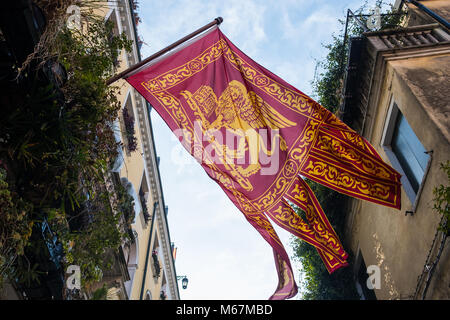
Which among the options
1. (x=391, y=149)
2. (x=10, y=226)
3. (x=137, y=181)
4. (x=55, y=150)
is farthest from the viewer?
(x=137, y=181)

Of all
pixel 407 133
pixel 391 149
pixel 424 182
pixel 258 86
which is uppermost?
pixel 258 86

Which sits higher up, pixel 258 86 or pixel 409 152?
pixel 258 86

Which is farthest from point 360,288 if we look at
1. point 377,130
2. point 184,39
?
point 184,39

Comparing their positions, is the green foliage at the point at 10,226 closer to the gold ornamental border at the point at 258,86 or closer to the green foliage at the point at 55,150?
the green foliage at the point at 55,150

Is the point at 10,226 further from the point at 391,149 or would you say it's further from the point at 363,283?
the point at 363,283

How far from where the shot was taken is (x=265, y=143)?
20.5 feet

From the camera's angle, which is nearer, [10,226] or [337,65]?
[10,226]

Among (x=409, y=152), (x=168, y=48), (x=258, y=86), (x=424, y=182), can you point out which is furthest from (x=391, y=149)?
(x=168, y=48)

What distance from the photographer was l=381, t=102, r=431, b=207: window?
7770 millimetres

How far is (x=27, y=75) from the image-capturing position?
3955 mm

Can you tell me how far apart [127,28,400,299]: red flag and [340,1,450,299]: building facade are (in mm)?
1709

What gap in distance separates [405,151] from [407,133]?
0.45 m

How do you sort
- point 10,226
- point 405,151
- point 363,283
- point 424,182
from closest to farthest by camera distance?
point 10,226 → point 424,182 → point 405,151 → point 363,283
